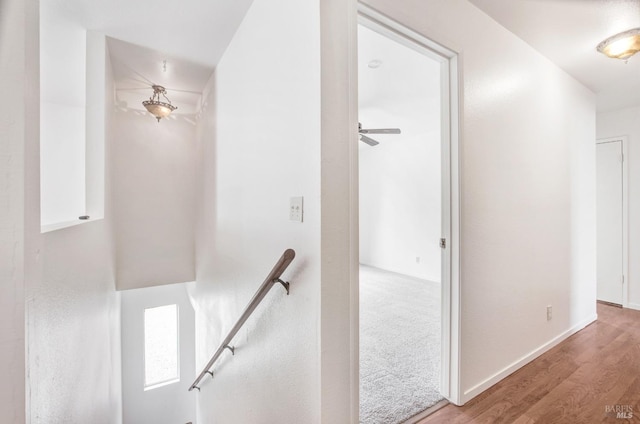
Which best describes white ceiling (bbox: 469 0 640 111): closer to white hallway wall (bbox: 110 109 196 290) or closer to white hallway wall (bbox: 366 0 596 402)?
white hallway wall (bbox: 366 0 596 402)

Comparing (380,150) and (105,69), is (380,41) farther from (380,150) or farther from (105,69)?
(380,150)

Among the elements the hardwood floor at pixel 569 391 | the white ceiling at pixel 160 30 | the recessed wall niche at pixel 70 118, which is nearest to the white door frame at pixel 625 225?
the hardwood floor at pixel 569 391

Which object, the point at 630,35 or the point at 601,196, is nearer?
the point at 630,35

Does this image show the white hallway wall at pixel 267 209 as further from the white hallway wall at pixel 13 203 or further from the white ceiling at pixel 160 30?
the white hallway wall at pixel 13 203

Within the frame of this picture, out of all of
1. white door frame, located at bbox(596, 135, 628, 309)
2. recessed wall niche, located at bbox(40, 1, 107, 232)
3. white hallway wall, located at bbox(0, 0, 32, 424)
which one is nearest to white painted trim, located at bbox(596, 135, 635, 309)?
white door frame, located at bbox(596, 135, 628, 309)

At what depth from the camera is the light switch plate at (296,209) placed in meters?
1.26

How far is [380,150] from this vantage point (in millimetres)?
5965

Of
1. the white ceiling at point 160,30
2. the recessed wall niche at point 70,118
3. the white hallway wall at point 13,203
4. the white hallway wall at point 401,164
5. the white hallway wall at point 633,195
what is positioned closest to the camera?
the white hallway wall at point 13,203

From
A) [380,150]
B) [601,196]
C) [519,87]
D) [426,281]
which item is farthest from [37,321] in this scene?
[380,150]

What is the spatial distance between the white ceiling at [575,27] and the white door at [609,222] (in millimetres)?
1136

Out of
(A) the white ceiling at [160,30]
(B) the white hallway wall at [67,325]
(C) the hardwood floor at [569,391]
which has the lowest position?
(C) the hardwood floor at [569,391]

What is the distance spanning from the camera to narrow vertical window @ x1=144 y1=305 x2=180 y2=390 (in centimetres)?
481

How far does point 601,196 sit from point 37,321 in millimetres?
5286

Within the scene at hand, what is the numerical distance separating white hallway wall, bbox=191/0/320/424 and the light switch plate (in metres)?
0.03
